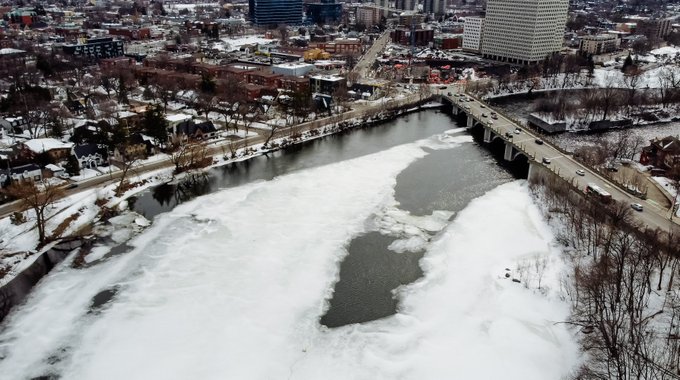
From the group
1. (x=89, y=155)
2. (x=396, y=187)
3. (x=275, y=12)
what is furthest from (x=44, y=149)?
(x=275, y=12)

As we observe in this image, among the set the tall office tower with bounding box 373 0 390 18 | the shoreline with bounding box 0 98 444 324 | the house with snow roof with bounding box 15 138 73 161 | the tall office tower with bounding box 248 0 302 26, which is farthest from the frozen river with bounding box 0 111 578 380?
the tall office tower with bounding box 373 0 390 18

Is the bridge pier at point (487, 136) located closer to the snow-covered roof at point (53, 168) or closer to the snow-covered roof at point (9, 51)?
the snow-covered roof at point (53, 168)

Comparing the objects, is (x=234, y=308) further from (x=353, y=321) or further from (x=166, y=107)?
(x=166, y=107)

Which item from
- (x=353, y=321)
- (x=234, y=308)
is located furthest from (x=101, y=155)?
(x=353, y=321)

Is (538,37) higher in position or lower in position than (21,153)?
higher

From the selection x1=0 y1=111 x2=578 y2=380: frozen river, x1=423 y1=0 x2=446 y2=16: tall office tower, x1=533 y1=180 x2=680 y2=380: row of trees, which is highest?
x1=423 y1=0 x2=446 y2=16: tall office tower

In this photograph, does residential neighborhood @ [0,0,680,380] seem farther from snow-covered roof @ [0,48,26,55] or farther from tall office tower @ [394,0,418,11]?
tall office tower @ [394,0,418,11]

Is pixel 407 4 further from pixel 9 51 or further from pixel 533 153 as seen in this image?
pixel 533 153

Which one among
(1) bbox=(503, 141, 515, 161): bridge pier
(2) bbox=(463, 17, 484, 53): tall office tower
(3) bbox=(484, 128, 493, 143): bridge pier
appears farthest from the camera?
(2) bbox=(463, 17, 484, 53): tall office tower
